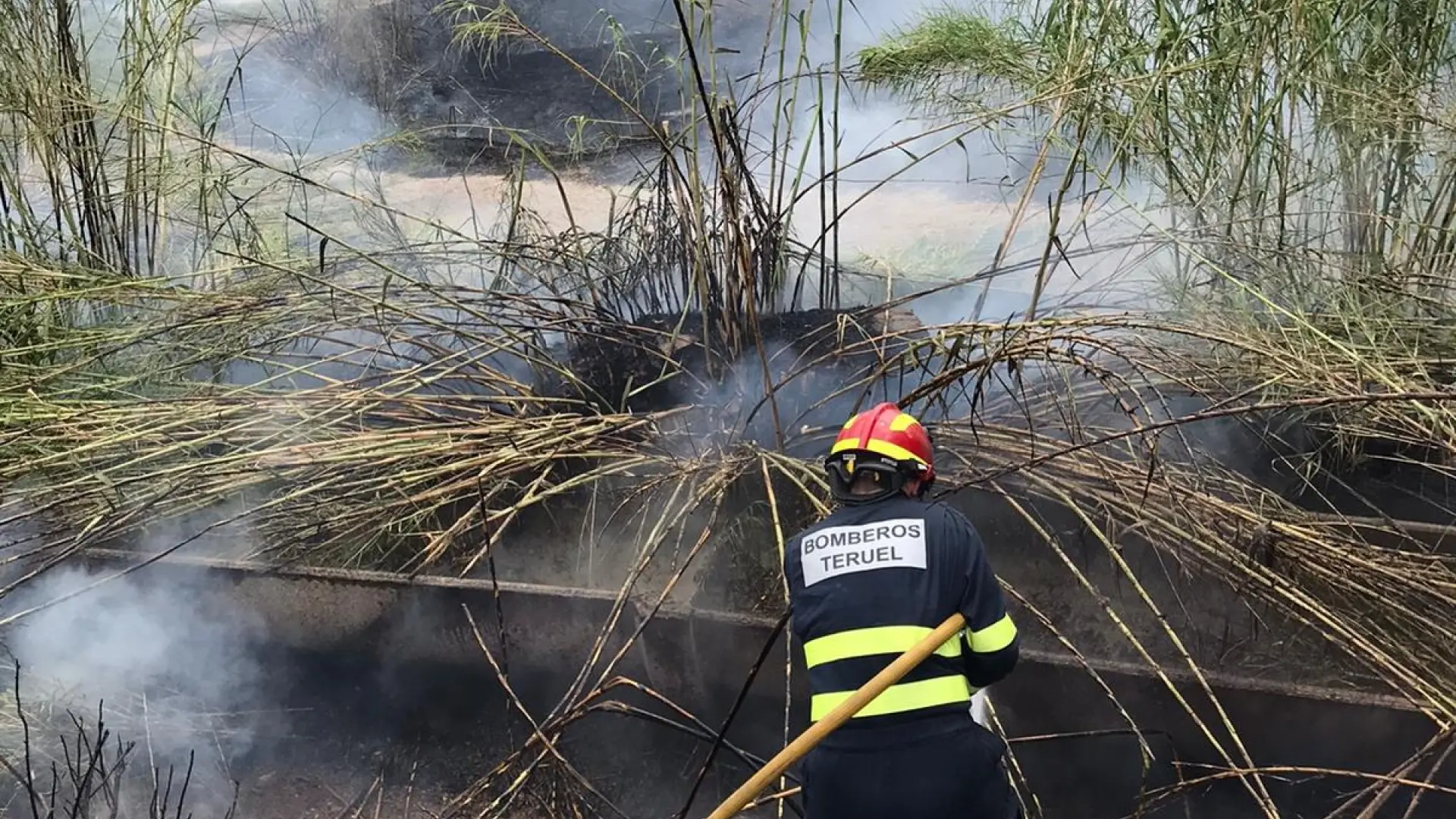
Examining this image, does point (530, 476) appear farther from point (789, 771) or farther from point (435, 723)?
point (789, 771)

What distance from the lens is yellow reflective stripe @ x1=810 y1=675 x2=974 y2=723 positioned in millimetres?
2699

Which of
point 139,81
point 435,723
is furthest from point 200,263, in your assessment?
point 435,723

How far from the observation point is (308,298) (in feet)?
15.2

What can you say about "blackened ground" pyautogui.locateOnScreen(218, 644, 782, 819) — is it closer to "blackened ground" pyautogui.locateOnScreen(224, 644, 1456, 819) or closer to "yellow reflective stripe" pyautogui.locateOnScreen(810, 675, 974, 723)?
"blackened ground" pyautogui.locateOnScreen(224, 644, 1456, 819)

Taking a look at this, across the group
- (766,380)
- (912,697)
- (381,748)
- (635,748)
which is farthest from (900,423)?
(381,748)

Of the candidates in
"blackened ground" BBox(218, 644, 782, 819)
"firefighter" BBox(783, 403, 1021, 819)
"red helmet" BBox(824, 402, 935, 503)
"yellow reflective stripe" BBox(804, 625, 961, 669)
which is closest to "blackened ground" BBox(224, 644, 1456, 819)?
"blackened ground" BBox(218, 644, 782, 819)

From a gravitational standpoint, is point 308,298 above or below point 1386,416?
above

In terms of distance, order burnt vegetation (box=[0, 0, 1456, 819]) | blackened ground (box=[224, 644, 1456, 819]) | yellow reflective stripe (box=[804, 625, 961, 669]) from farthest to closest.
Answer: burnt vegetation (box=[0, 0, 1456, 819]) < blackened ground (box=[224, 644, 1456, 819]) < yellow reflective stripe (box=[804, 625, 961, 669])

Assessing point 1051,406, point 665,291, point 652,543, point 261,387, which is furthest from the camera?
point 665,291

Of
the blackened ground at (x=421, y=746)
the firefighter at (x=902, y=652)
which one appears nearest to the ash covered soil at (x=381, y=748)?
the blackened ground at (x=421, y=746)

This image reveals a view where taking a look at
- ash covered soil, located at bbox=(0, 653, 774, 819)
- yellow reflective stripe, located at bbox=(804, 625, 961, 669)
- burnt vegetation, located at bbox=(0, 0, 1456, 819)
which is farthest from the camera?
ash covered soil, located at bbox=(0, 653, 774, 819)

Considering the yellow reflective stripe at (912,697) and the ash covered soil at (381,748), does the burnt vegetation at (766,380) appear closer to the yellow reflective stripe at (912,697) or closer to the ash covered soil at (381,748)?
the ash covered soil at (381,748)

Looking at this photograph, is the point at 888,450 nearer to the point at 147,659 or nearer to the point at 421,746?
the point at 421,746

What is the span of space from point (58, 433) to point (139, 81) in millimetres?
1786
